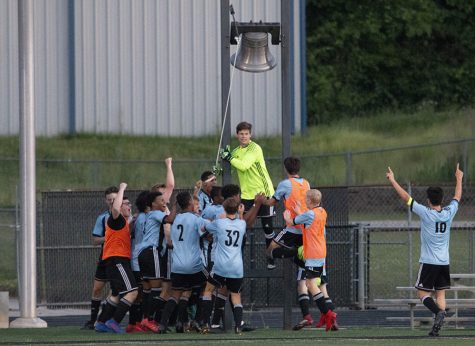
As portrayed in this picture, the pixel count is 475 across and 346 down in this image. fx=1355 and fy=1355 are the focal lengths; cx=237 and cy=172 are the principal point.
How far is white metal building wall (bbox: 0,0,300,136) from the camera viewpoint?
1412 inches

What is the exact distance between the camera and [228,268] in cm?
1661

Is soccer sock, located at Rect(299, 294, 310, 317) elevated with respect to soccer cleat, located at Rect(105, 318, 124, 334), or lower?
elevated

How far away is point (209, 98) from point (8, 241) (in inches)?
371

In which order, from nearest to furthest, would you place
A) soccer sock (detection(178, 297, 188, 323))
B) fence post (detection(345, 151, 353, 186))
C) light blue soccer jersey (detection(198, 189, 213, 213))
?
soccer sock (detection(178, 297, 188, 323)) < light blue soccer jersey (detection(198, 189, 213, 213)) < fence post (detection(345, 151, 353, 186))

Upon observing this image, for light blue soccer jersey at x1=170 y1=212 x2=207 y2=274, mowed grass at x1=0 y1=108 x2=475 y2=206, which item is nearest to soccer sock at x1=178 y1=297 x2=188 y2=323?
light blue soccer jersey at x1=170 y1=212 x2=207 y2=274

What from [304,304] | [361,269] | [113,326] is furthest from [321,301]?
[361,269]

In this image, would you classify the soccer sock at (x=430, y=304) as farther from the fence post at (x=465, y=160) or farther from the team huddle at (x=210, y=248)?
the fence post at (x=465, y=160)

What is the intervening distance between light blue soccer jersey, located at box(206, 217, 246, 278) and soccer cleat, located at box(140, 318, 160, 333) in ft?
4.42

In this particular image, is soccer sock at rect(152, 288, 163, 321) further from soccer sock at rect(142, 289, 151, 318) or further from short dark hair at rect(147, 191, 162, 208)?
short dark hair at rect(147, 191, 162, 208)

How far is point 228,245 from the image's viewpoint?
16.6 meters

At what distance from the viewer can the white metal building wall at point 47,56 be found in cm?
3562

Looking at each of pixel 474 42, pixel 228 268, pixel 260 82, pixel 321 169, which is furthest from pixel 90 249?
pixel 474 42

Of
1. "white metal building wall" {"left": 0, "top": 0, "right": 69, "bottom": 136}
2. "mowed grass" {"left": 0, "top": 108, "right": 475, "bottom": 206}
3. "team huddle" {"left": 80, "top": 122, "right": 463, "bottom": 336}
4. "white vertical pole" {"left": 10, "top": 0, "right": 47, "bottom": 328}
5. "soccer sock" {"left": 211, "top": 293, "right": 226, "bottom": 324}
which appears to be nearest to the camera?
"team huddle" {"left": 80, "top": 122, "right": 463, "bottom": 336}

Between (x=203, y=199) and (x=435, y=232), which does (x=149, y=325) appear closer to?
(x=203, y=199)
